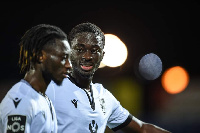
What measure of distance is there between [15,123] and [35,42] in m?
0.78

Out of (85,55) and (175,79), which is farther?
(175,79)

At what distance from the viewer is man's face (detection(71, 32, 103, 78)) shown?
4.14 metres

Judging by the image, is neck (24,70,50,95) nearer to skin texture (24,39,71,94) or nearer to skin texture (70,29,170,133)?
skin texture (24,39,71,94)

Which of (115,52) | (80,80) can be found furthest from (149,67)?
(80,80)

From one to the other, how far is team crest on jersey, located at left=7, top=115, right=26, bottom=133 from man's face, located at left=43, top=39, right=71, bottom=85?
1.70 ft

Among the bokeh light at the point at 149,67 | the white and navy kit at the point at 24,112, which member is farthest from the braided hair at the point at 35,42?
the bokeh light at the point at 149,67

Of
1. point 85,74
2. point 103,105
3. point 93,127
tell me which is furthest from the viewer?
point 103,105

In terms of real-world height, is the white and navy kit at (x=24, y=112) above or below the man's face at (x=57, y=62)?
below

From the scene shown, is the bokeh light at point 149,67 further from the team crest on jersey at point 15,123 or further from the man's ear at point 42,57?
the team crest on jersey at point 15,123

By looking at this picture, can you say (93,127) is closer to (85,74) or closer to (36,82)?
(85,74)

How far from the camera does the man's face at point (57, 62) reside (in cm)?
298

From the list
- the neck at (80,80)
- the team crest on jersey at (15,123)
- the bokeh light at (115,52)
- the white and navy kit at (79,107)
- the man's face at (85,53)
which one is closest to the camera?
the team crest on jersey at (15,123)

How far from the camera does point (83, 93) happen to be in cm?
430

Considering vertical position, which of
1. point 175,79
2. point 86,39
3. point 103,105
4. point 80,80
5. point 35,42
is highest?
point 86,39
